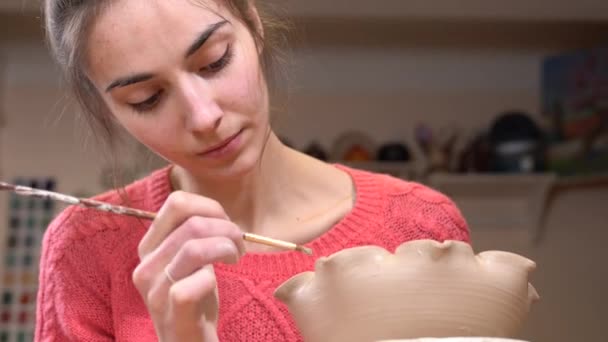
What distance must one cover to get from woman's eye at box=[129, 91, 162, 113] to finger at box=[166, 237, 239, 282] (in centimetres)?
26

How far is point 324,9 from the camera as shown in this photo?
2.93 m

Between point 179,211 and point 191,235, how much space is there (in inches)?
1.1

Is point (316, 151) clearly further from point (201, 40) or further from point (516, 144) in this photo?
point (201, 40)

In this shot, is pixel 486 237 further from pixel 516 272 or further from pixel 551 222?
pixel 516 272

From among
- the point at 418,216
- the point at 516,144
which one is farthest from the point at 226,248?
the point at 516,144

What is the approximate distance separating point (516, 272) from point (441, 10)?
2.34 m

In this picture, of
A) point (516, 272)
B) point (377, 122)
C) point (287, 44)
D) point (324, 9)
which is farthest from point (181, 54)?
point (377, 122)

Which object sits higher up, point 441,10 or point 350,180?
point 350,180

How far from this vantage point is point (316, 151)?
124 inches

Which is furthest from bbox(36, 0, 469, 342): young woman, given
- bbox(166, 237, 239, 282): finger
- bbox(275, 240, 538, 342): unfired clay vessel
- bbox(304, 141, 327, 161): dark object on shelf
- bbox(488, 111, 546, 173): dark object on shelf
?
bbox(488, 111, 546, 173): dark object on shelf

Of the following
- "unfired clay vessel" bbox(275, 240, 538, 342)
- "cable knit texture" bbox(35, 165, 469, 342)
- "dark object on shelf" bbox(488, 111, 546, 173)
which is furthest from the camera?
"dark object on shelf" bbox(488, 111, 546, 173)

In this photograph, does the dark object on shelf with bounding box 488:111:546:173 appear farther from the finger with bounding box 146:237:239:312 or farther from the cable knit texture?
the finger with bounding box 146:237:239:312

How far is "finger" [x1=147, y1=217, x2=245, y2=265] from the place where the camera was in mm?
776

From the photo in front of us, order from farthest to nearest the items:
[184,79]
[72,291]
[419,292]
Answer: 1. [72,291]
2. [184,79]
3. [419,292]
